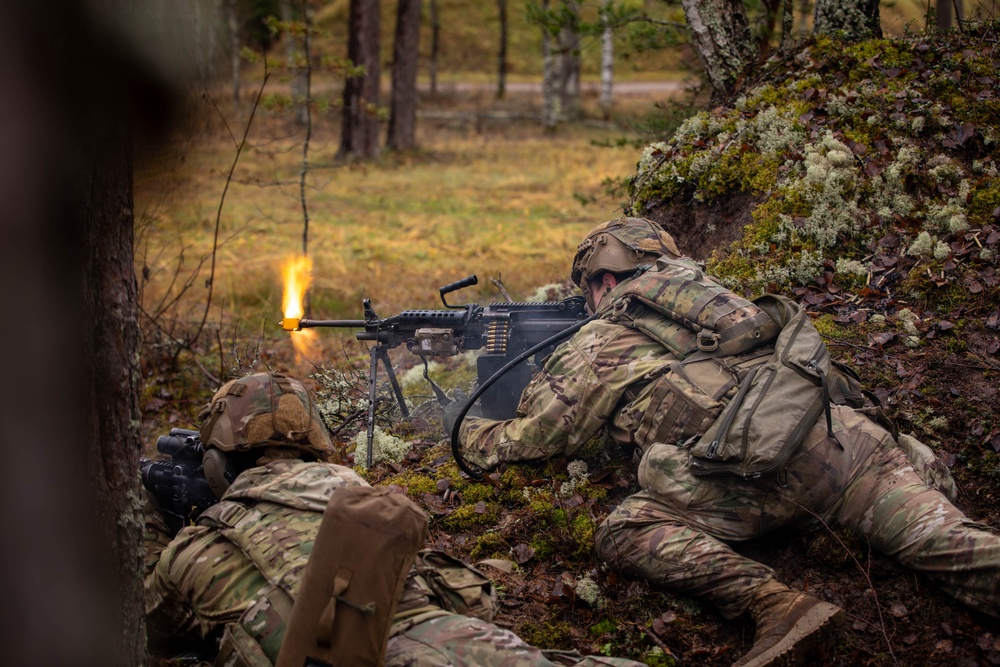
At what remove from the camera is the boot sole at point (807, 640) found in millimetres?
3342

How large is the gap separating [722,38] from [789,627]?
599 cm

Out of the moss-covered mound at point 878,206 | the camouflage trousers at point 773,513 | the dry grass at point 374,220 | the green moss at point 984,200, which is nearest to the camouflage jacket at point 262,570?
the camouflage trousers at point 773,513

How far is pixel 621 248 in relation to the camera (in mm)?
5195

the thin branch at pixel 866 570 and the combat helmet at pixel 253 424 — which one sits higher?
the combat helmet at pixel 253 424

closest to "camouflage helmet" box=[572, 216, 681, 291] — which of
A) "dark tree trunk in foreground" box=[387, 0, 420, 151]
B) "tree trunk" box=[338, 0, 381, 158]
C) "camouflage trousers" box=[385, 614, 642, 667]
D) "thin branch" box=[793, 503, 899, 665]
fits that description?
"thin branch" box=[793, 503, 899, 665]

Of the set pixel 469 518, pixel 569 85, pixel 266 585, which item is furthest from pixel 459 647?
pixel 569 85

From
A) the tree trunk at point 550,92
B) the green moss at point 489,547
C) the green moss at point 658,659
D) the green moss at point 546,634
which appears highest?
the tree trunk at point 550,92

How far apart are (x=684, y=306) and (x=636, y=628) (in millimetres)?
1650

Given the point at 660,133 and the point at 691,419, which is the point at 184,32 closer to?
the point at 660,133

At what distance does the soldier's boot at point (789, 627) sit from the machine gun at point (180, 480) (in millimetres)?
2522

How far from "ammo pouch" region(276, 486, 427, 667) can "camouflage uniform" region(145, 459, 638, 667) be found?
10.1 inches

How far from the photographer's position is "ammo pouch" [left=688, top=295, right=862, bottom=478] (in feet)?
12.5

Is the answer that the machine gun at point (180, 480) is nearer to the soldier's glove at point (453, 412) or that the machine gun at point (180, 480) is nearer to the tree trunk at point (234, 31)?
the soldier's glove at point (453, 412)

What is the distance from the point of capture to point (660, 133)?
9000mm
